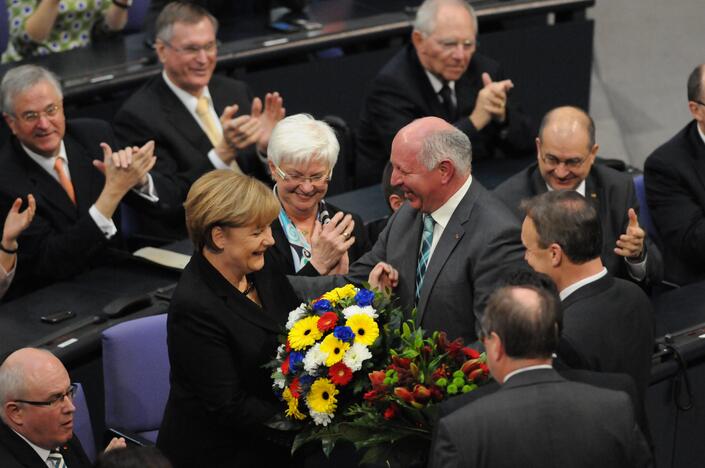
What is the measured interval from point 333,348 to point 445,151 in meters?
0.87

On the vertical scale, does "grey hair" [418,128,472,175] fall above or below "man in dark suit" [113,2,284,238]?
above

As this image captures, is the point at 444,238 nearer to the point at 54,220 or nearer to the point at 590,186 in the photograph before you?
the point at 590,186

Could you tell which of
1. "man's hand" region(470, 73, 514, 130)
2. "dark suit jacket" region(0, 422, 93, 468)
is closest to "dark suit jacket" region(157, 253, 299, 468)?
"dark suit jacket" region(0, 422, 93, 468)

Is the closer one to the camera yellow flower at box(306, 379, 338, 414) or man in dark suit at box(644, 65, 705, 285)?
yellow flower at box(306, 379, 338, 414)

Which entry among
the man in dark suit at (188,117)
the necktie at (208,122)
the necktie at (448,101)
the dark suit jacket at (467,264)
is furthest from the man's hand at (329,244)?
the necktie at (448,101)

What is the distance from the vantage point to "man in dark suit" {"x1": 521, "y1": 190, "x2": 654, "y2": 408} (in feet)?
12.5

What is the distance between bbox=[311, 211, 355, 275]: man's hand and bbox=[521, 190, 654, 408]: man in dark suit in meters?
0.93

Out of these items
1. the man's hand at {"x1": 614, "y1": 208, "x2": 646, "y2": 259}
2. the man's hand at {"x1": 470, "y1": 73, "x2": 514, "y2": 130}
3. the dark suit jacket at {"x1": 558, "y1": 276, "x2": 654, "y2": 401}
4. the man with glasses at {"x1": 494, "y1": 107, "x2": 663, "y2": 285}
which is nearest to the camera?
the dark suit jacket at {"x1": 558, "y1": 276, "x2": 654, "y2": 401}

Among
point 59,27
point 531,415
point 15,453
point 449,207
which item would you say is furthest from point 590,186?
point 59,27

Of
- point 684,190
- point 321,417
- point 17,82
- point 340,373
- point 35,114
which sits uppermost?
point 17,82

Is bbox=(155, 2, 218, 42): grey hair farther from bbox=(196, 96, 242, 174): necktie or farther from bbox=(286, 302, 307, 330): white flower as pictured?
bbox=(286, 302, 307, 330): white flower

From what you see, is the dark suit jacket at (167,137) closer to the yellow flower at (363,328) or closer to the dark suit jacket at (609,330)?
the yellow flower at (363,328)

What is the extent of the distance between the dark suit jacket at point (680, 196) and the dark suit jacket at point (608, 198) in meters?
0.38

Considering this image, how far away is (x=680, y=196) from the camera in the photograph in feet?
18.7
